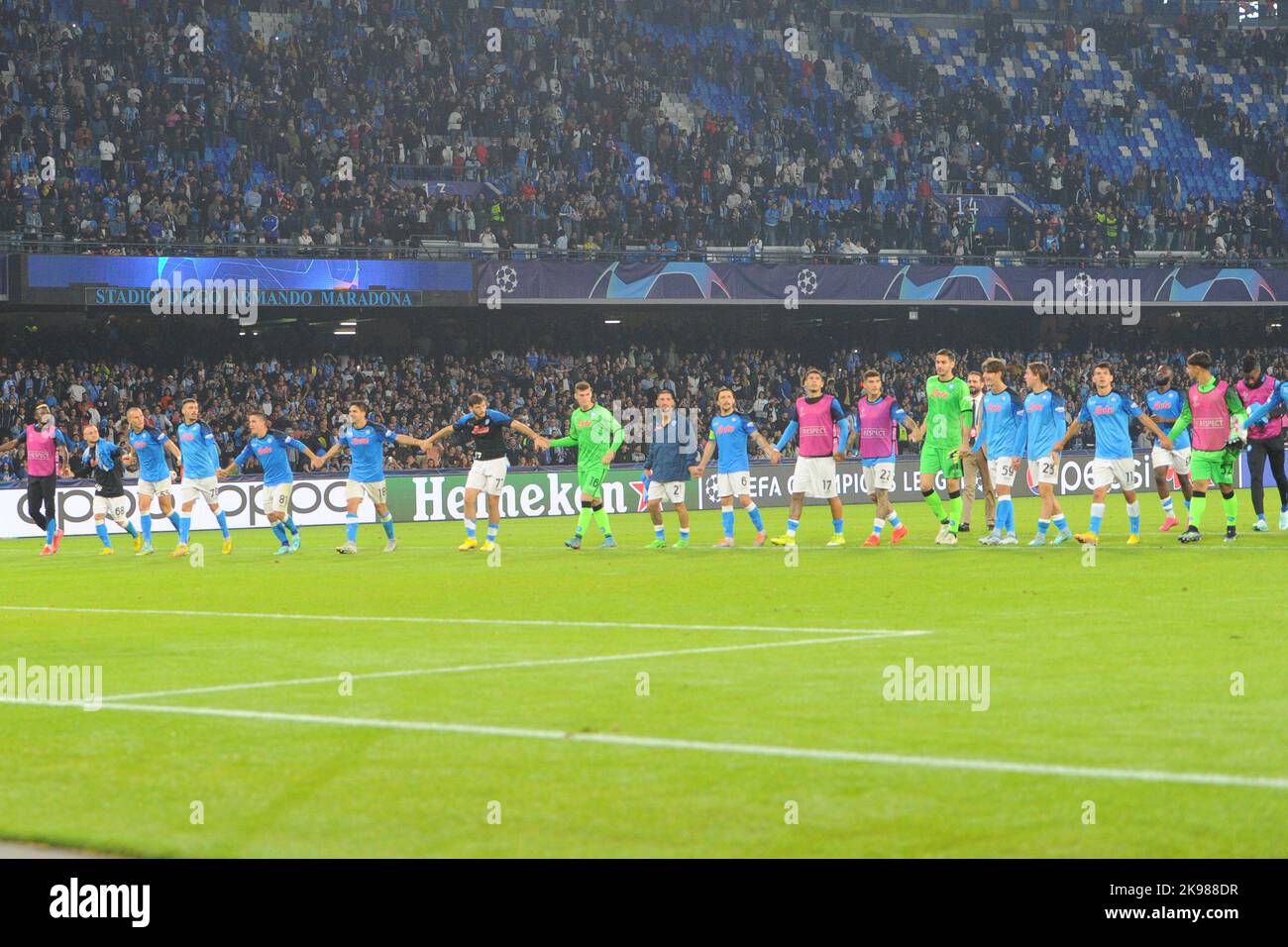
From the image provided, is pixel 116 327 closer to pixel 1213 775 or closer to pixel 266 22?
pixel 266 22

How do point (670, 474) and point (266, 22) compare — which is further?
point (266, 22)

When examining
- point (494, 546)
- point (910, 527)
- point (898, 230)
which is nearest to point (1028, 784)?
point (494, 546)

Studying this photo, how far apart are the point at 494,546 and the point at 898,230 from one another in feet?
96.0

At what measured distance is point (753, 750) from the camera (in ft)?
25.9

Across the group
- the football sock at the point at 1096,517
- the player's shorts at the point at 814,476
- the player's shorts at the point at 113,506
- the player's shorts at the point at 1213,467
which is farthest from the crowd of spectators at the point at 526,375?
the player's shorts at the point at 1213,467

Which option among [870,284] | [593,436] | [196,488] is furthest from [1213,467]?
[870,284]

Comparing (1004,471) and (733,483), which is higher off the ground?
(1004,471)

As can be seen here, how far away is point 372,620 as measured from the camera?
579 inches

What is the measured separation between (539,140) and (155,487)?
23877 millimetres

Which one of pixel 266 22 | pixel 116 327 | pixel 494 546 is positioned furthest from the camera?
pixel 266 22

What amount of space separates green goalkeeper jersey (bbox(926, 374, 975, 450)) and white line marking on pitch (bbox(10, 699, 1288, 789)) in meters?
15.7

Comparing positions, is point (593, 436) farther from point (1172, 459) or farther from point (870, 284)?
point (870, 284)

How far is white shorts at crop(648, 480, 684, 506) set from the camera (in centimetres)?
2444

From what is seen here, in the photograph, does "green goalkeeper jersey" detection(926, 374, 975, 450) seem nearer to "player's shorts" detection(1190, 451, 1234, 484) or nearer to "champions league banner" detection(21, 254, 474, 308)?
"player's shorts" detection(1190, 451, 1234, 484)
